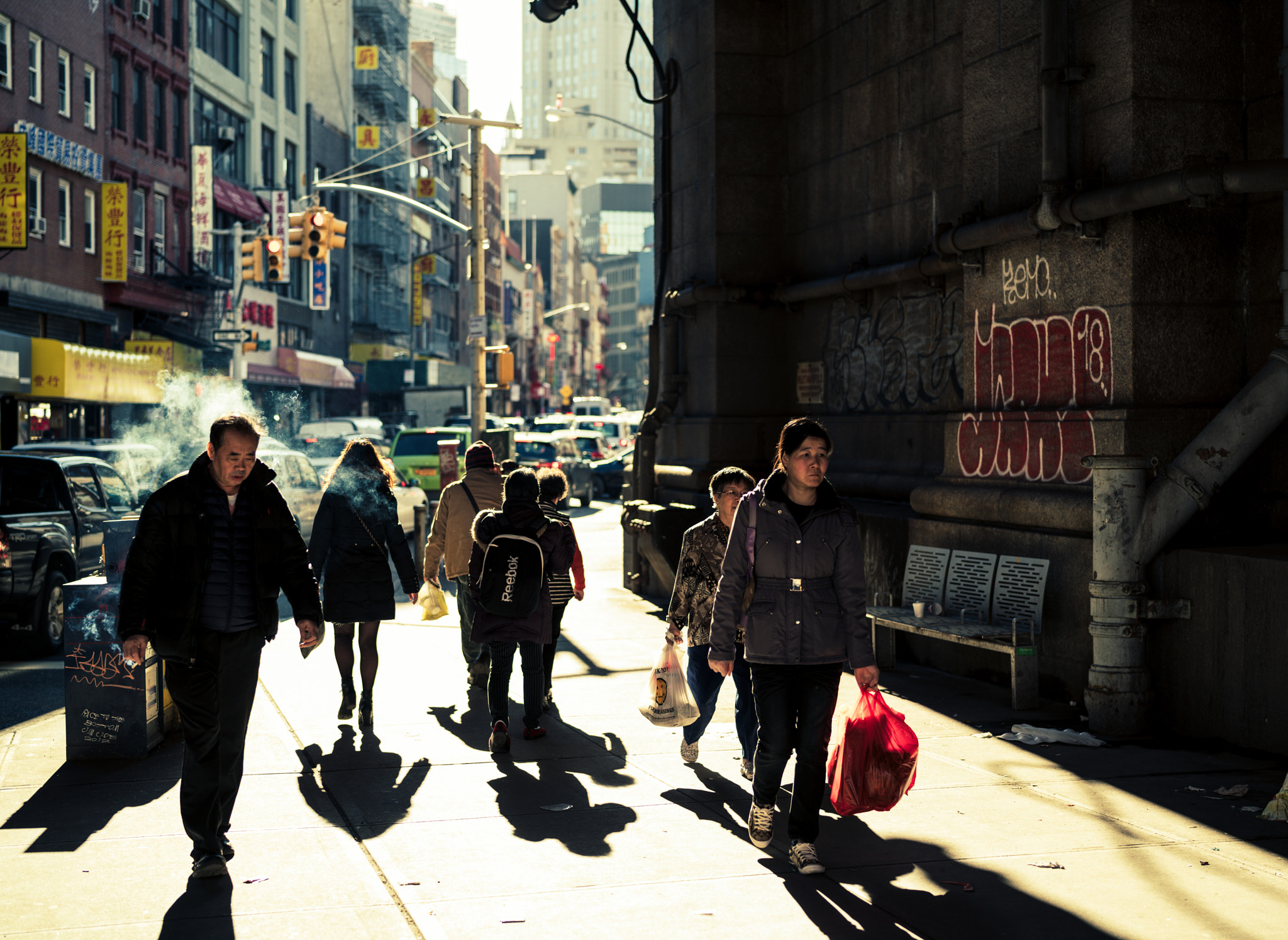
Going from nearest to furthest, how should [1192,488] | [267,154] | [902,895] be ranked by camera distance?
[902,895]
[1192,488]
[267,154]

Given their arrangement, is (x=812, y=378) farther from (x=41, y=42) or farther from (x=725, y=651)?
(x=41, y=42)

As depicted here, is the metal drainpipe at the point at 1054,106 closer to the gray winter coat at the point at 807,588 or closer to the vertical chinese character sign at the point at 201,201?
the gray winter coat at the point at 807,588

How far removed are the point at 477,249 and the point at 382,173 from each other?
125 feet

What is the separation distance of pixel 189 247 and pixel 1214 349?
34.5m

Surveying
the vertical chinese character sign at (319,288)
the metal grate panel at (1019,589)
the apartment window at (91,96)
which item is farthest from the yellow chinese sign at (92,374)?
the metal grate panel at (1019,589)

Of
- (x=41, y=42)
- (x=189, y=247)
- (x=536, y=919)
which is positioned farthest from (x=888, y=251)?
(x=189, y=247)

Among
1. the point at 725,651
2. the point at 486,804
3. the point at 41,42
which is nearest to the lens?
the point at 725,651

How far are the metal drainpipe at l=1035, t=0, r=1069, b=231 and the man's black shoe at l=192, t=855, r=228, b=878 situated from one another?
6480 millimetres

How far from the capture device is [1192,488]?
324 inches

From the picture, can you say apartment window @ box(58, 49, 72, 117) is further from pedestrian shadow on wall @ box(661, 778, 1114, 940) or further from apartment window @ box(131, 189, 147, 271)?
pedestrian shadow on wall @ box(661, 778, 1114, 940)

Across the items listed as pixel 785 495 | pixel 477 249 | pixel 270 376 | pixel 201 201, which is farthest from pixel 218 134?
pixel 785 495

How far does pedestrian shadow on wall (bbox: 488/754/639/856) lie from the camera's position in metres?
6.29

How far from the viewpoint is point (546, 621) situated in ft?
27.3

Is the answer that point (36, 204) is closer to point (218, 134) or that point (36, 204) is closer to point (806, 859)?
point (218, 134)
